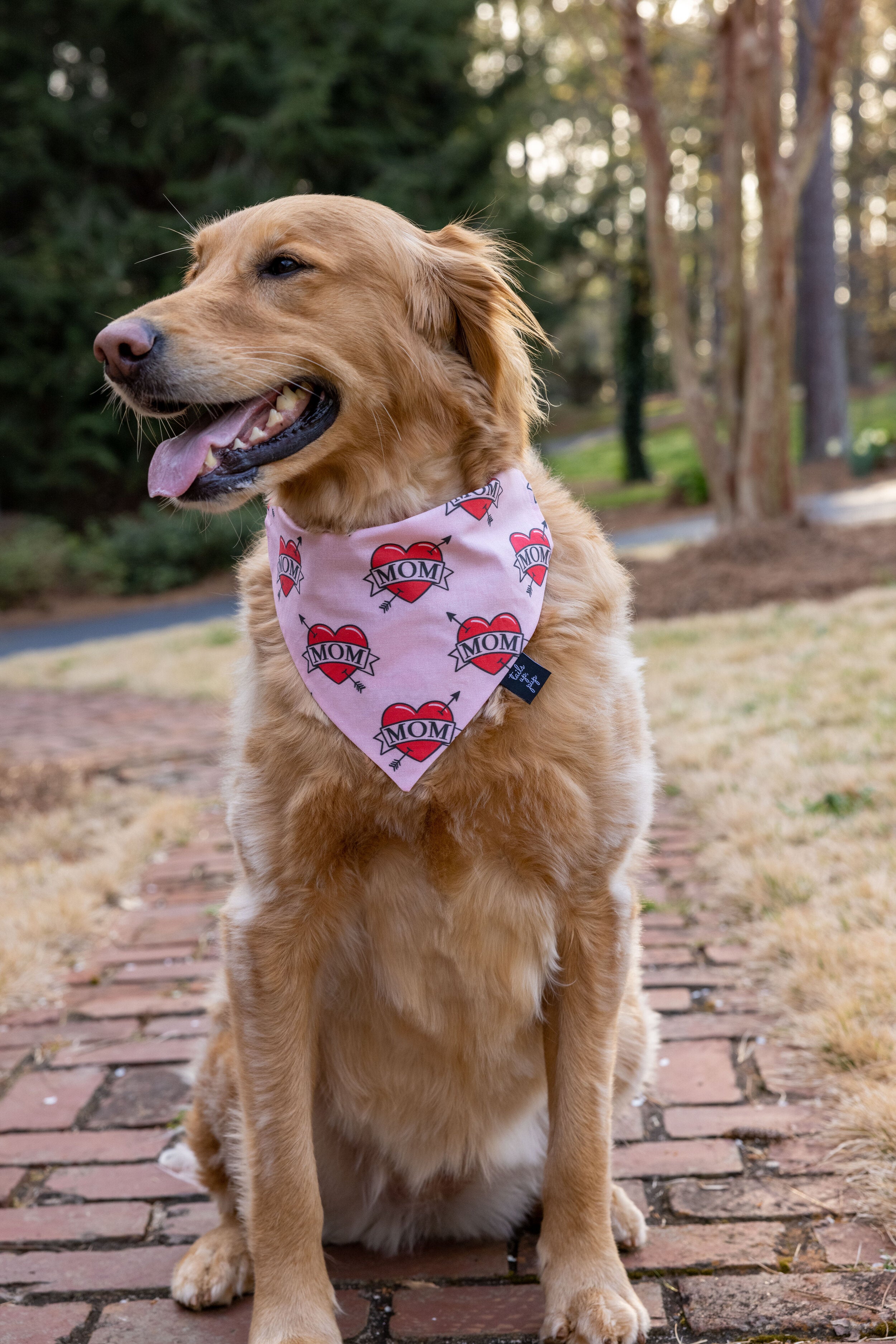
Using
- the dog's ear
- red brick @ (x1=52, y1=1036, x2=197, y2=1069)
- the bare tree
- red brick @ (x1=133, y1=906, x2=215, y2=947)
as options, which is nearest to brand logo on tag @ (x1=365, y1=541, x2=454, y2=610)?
the dog's ear

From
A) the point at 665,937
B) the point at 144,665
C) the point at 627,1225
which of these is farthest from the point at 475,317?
the point at 144,665

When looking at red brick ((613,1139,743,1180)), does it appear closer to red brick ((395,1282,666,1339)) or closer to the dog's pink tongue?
red brick ((395,1282,666,1339))

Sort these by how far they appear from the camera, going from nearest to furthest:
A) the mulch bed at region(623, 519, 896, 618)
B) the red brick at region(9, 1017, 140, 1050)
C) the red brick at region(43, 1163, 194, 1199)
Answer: the red brick at region(43, 1163, 194, 1199) < the red brick at region(9, 1017, 140, 1050) < the mulch bed at region(623, 519, 896, 618)

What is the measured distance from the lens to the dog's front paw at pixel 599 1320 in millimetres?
1970

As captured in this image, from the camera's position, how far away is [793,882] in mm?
3586

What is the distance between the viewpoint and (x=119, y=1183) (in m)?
2.56

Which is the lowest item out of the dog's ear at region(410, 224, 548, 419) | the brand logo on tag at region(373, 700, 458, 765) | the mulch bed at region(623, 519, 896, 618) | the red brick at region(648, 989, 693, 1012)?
the mulch bed at region(623, 519, 896, 618)

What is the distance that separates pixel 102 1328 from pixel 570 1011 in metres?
1.02

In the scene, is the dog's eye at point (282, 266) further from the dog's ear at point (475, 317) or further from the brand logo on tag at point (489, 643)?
the brand logo on tag at point (489, 643)

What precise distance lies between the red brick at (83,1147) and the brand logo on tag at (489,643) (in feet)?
4.81

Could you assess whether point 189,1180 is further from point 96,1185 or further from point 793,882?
point 793,882

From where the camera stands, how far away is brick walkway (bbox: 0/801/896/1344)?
2059mm

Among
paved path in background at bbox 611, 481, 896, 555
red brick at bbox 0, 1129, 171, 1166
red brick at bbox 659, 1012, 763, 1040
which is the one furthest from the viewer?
paved path in background at bbox 611, 481, 896, 555

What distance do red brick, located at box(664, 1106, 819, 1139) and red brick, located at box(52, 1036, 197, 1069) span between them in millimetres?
1281
